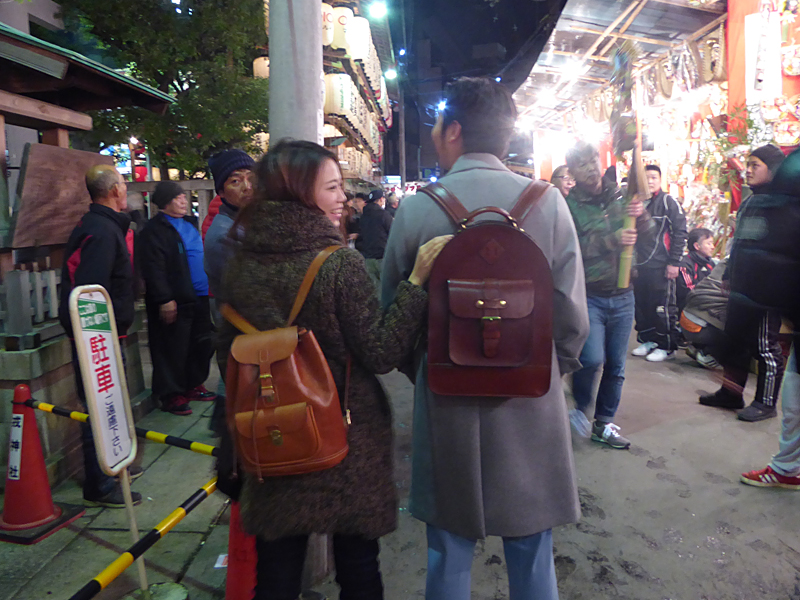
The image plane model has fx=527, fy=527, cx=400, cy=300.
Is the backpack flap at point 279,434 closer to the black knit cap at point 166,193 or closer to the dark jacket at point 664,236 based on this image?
the black knit cap at point 166,193

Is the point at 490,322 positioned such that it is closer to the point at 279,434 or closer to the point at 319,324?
the point at 319,324

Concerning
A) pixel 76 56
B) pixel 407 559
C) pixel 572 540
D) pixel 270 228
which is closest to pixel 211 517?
pixel 407 559

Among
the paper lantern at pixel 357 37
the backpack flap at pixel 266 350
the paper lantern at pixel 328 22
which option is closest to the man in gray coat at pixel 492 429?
the backpack flap at pixel 266 350

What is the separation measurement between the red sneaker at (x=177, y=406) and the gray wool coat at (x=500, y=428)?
3.99m

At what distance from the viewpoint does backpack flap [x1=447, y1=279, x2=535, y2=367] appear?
1.59m

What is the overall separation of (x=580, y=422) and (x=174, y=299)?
3.89 m

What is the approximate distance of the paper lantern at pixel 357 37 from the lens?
52.9 feet

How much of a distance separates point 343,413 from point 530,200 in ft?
3.01

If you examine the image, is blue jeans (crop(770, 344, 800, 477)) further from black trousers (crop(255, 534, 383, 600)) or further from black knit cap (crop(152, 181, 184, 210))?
black knit cap (crop(152, 181, 184, 210))

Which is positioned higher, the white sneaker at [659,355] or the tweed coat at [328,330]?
the tweed coat at [328,330]

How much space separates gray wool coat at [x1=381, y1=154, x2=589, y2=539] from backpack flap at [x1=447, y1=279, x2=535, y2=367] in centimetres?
19

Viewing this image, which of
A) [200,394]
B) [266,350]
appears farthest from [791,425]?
[200,394]

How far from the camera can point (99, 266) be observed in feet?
11.4

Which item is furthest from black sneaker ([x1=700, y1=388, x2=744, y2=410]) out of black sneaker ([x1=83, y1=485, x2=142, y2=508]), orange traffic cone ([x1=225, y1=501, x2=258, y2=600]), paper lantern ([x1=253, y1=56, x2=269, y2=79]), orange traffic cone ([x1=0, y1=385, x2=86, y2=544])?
paper lantern ([x1=253, y1=56, x2=269, y2=79])
